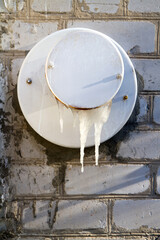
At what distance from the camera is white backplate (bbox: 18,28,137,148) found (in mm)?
1319

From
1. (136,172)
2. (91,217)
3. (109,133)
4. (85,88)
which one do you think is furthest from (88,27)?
(91,217)

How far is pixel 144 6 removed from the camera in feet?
4.72

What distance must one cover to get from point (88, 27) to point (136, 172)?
2.44ft

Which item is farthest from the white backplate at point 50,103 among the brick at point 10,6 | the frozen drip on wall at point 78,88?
the brick at point 10,6

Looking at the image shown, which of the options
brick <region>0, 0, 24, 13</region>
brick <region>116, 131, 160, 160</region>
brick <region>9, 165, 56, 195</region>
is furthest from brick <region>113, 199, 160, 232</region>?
brick <region>0, 0, 24, 13</region>

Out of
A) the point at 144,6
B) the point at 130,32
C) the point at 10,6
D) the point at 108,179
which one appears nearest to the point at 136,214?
the point at 108,179

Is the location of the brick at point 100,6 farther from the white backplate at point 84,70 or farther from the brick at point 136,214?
the brick at point 136,214

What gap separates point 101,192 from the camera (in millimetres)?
1461

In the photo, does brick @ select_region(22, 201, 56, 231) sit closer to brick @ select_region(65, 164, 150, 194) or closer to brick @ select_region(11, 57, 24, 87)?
brick @ select_region(65, 164, 150, 194)

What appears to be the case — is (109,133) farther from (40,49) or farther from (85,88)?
(40,49)

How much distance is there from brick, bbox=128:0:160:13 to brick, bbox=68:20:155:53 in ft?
0.19

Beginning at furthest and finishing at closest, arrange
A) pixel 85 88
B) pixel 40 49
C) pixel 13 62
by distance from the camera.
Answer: pixel 13 62, pixel 40 49, pixel 85 88

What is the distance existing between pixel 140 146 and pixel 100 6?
70 cm

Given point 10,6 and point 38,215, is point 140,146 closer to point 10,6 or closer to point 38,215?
point 38,215
